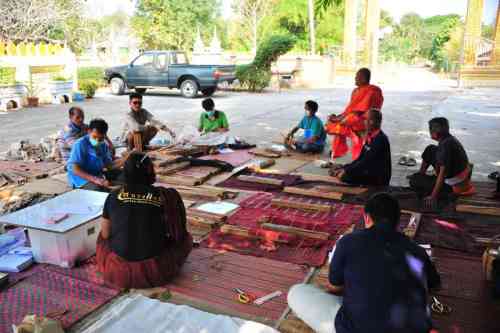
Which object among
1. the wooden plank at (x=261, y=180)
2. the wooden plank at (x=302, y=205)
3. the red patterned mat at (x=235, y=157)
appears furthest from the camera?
the red patterned mat at (x=235, y=157)

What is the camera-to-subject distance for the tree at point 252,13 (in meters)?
32.9

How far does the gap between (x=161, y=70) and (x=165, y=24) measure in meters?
19.4

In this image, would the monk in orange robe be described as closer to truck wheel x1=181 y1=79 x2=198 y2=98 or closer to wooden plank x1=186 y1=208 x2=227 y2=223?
wooden plank x1=186 y1=208 x2=227 y2=223

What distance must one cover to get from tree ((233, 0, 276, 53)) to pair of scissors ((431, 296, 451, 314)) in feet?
101

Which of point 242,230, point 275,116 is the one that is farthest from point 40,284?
point 275,116

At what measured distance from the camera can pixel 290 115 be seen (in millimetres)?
11664

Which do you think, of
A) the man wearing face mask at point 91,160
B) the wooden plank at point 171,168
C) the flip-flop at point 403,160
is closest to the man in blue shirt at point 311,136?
the flip-flop at point 403,160

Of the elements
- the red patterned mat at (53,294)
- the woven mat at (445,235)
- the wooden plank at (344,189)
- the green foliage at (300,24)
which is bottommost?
A: the red patterned mat at (53,294)

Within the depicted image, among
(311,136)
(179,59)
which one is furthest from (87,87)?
(311,136)

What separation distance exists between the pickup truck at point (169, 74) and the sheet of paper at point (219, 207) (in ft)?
36.9

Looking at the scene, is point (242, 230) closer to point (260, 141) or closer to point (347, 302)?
point (347, 302)

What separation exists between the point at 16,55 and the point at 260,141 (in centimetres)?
949

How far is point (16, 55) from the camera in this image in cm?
1365

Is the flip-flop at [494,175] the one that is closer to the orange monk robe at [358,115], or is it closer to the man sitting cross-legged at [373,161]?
the man sitting cross-legged at [373,161]
